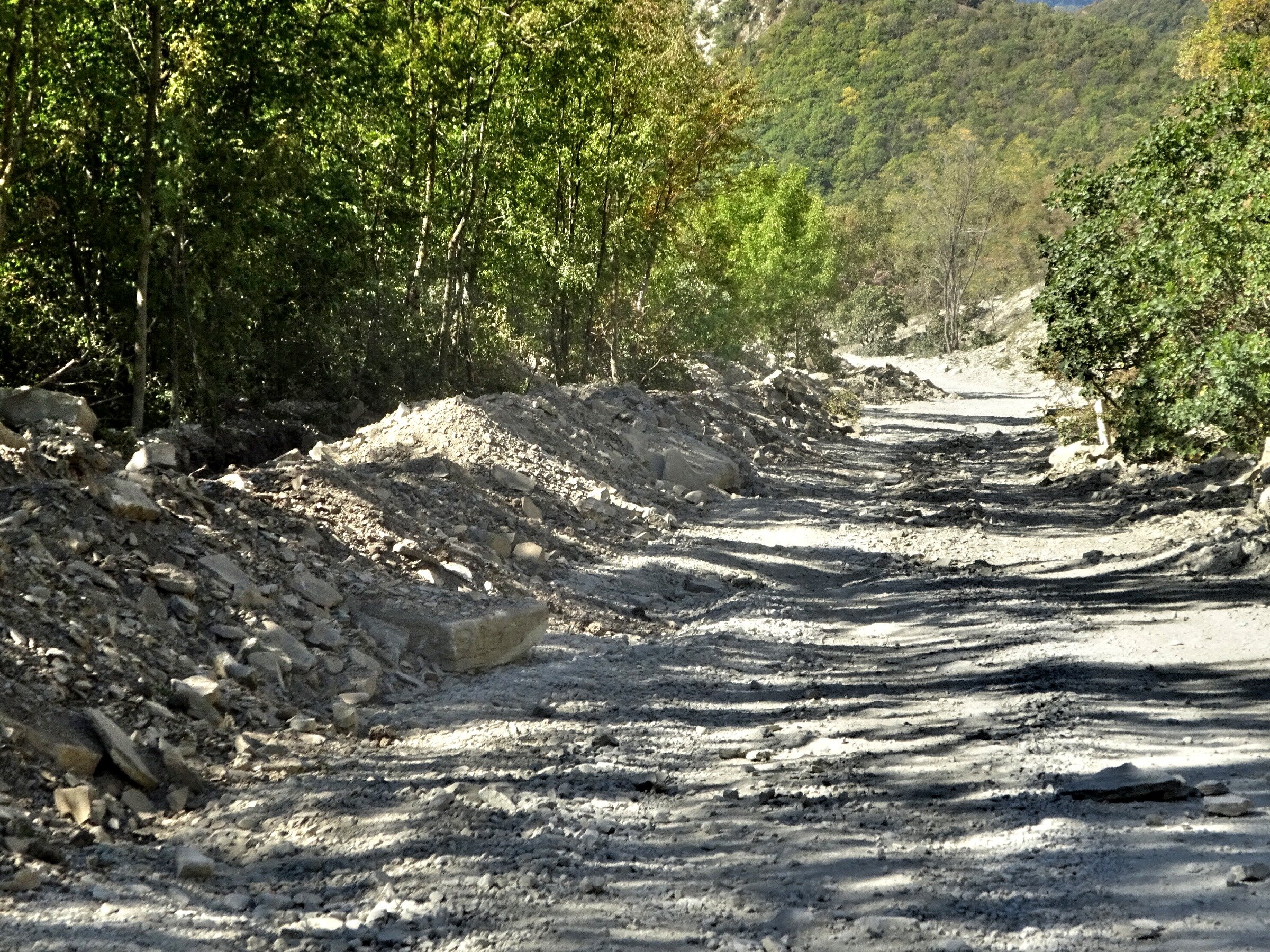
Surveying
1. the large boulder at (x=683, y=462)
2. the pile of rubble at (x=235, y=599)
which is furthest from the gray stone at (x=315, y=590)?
the large boulder at (x=683, y=462)

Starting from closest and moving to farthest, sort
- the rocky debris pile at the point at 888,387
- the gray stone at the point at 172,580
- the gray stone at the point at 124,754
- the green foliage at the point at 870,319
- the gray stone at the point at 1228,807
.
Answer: the gray stone at the point at 1228,807 → the gray stone at the point at 124,754 → the gray stone at the point at 172,580 → the rocky debris pile at the point at 888,387 → the green foliage at the point at 870,319

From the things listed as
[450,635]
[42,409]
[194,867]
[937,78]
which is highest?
[937,78]

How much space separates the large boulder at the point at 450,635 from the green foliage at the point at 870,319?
65.0m

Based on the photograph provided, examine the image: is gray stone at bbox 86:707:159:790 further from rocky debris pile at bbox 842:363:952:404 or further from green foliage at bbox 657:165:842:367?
rocky debris pile at bbox 842:363:952:404

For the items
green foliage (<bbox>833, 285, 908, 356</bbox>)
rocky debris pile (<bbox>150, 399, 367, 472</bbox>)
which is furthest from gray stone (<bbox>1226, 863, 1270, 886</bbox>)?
green foliage (<bbox>833, 285, 908, 356</bbox>)

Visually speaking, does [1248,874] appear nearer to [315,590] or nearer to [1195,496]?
[315,590]

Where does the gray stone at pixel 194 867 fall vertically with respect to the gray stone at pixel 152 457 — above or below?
below

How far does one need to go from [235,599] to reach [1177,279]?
12.1 m

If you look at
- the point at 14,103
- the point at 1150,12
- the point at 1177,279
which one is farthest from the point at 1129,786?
the point at 1150,12

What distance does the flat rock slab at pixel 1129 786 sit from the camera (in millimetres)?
5281

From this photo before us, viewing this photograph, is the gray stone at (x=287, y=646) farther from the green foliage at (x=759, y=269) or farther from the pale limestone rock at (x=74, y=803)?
the green foliage at (x=759, y=269)

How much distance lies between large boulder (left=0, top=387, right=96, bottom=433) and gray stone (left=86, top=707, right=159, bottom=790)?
4682 mm

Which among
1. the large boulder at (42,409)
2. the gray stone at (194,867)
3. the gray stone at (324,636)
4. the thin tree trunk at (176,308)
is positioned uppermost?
the thin tree trunk at (176,308)

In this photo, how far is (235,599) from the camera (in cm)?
755
